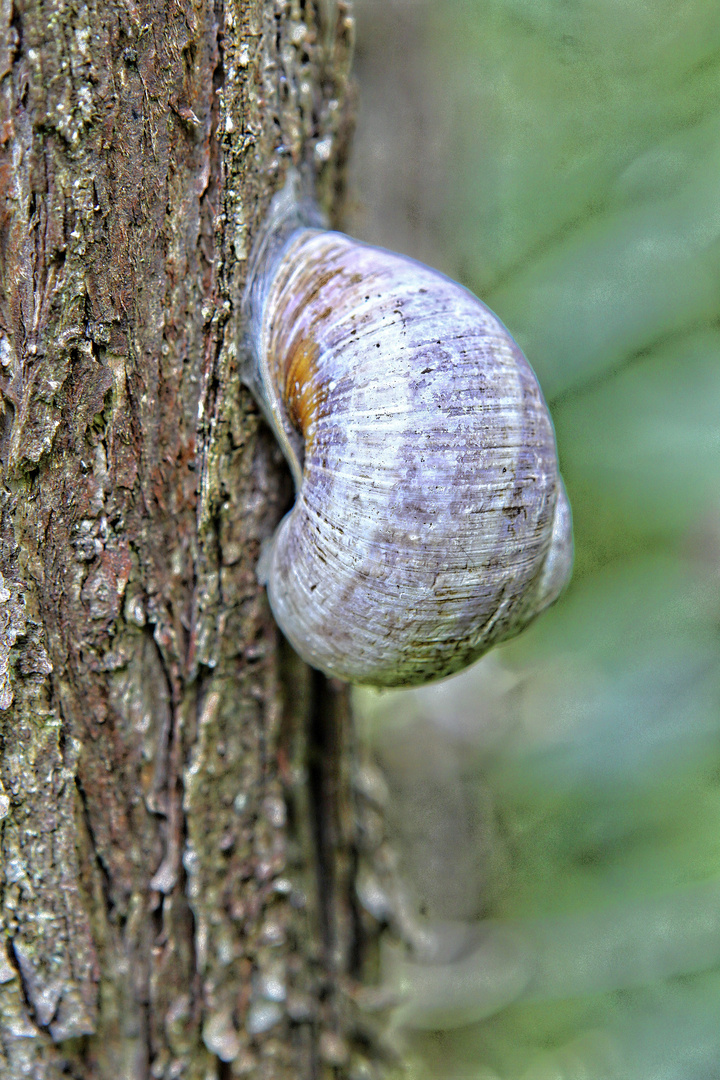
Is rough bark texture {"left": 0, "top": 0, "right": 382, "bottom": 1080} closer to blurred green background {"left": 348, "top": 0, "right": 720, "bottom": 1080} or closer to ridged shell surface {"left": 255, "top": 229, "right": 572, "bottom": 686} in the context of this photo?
ridged shell surface {"left": 255, "top": 229, "right": 572, "bottom": 686}

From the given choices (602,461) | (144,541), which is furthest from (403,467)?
(602,461)

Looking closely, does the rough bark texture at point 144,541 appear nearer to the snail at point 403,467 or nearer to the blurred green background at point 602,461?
the snail at point 403,467

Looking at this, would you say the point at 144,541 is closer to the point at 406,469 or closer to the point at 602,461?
the point at 406,469

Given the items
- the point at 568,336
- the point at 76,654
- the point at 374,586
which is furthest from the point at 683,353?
the point at 76,654

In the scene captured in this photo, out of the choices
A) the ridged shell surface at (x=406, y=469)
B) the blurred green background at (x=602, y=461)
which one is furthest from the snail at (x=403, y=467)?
the blurred green background at (x=602, y=461)

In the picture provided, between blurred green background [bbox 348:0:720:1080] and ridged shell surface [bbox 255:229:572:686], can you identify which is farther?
blurred green background [bbox 348:0:720:1080]

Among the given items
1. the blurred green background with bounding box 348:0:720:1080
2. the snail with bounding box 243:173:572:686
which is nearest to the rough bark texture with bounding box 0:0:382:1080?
the snail with bounding box 243:173:572:686

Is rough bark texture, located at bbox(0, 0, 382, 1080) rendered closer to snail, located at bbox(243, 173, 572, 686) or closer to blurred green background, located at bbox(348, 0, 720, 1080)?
snail, located at bbox(243, 173, 572, 686)
